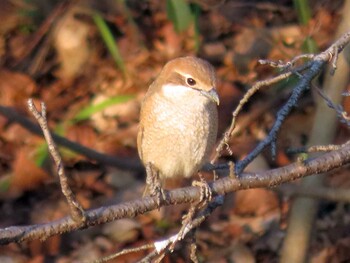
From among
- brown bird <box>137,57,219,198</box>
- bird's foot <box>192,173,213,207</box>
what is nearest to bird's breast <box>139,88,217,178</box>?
brown bird <box>137,57,219,198</box>

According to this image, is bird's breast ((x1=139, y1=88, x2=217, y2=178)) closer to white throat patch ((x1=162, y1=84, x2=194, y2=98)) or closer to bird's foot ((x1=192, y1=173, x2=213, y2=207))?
white throat patch ((x1=162, y1=84, x2=194, y2=98))

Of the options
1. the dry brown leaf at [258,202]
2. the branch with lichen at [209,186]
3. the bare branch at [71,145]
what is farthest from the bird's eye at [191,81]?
the dry brown leaf at [258,202]

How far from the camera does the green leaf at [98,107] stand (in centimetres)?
747

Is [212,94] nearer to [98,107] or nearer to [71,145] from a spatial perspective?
[71,145]

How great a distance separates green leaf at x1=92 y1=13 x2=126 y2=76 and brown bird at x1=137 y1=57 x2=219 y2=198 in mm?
3105

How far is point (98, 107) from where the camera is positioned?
7.48m

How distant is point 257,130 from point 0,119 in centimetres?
214

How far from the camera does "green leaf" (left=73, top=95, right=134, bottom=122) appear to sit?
24.5 feet

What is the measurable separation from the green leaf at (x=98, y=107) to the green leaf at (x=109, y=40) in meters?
0.33

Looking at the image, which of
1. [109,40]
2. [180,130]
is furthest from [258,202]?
[180,130]

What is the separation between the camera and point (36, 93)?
7.91m

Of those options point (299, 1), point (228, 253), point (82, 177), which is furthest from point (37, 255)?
point (299, 1)

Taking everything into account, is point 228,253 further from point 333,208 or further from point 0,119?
point 0,119

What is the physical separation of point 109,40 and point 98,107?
576 millimetres
